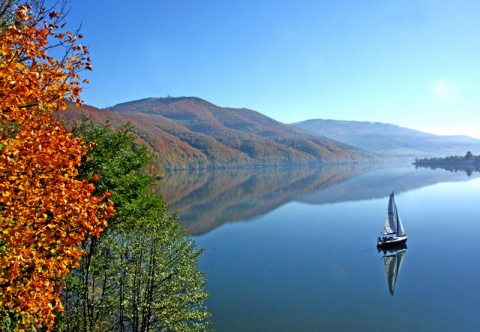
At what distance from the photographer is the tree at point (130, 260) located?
1680 cm

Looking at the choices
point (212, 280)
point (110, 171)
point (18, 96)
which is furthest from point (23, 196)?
point (212, 280)

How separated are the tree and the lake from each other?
365 inches

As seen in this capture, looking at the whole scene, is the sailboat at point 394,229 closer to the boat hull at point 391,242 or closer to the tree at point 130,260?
the boat hull at point 391,242

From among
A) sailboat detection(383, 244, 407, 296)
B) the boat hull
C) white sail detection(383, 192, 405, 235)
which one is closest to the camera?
sailboat detection(383, 244, 407, 296)

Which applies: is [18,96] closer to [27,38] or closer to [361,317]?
[27,38]

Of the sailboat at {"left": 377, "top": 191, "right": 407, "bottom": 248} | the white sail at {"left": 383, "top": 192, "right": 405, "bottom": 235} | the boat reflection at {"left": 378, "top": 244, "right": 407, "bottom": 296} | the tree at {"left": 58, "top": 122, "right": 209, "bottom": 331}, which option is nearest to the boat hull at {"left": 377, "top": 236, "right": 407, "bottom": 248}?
the sailboat at {"left": 377, "top": 191, "right": 407, "bottom": 248}

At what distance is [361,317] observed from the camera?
26.5 m

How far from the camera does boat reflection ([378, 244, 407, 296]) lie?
34150 mm

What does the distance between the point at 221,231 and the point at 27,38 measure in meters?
54.4

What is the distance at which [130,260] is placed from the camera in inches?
700

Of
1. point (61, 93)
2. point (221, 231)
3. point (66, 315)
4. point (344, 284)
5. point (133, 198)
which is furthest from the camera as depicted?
point (221, 231)

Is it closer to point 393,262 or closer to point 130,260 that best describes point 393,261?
point 393,262

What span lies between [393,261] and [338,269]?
7705mm

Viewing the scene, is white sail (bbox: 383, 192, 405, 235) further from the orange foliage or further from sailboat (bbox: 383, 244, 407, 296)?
A: the orange foliage
